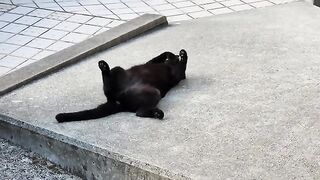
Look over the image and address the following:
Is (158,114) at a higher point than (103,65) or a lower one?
lower

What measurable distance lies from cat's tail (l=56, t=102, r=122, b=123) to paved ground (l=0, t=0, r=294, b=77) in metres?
1.32

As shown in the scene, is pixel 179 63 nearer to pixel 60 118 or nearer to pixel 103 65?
pixel 103 65

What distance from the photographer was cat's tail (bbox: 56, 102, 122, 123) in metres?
2.81

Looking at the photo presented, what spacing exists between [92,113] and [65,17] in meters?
2.47

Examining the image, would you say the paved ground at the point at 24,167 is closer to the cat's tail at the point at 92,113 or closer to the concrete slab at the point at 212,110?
the concrete slab at the point at 212,110

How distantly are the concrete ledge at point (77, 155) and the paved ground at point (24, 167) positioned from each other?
0.11ft

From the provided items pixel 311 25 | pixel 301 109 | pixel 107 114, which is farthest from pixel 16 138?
pixel 311 25

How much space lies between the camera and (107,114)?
2.87m

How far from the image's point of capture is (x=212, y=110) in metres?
2.87

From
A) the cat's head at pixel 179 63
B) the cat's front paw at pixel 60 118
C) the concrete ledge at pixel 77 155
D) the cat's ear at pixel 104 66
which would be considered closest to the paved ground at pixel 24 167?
the concrete ledge at pixel 77 155

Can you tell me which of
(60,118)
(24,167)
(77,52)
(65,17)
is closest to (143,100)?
(60,118)

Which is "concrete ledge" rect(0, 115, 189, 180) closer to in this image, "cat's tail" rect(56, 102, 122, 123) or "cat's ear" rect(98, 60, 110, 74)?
"cat's tail" rect(56, 102, 122, 123)

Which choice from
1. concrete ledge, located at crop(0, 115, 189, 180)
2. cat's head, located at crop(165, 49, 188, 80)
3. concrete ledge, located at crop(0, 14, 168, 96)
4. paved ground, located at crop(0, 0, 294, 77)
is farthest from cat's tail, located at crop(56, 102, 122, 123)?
paved ground, located at crop(0, 0, 294, 77)

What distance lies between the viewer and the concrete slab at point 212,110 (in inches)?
94.7
